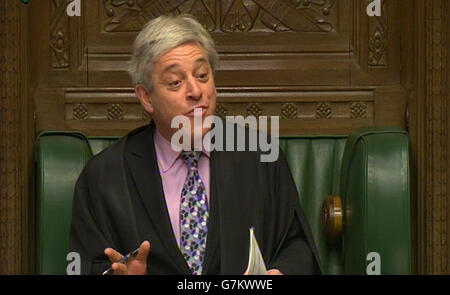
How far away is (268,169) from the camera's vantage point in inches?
130

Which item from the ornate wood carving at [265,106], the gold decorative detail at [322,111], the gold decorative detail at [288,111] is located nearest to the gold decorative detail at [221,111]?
the ornate wood carving at [265,106]

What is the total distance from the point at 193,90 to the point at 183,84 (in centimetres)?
6

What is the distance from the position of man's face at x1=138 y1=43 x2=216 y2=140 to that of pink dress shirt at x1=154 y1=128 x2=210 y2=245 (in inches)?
3.6

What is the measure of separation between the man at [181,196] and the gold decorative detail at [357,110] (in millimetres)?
667

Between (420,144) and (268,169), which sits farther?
(420,144)

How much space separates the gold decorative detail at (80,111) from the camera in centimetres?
386

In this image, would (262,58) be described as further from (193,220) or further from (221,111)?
(193,220)

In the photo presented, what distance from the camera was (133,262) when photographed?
297 cm

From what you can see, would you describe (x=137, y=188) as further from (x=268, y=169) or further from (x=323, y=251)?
(x=323, y=251)

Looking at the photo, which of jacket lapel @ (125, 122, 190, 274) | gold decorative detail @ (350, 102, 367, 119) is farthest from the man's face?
gold decorative detail @ (350, 102, 367, 119)

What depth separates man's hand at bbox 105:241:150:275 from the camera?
2.91 meters
